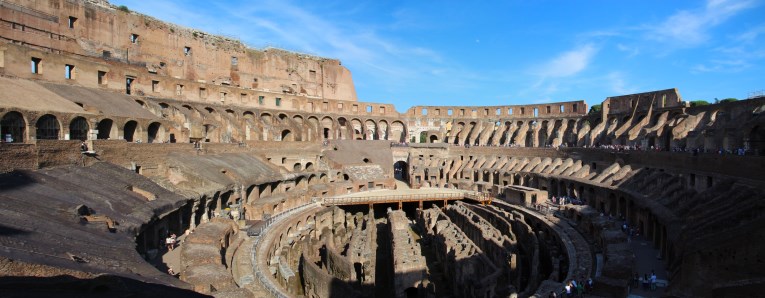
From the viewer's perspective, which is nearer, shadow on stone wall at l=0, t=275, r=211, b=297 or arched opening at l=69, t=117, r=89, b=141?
shadow on stone wall at l=0, t=275, r=211, b=297

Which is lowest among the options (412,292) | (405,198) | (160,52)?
(412,292)

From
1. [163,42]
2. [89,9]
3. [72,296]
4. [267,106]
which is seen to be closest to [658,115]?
[267,106]

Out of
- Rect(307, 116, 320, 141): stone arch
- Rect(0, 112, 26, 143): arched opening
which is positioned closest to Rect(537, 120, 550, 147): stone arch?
Rect(307, 116, 320, 141): stone arch

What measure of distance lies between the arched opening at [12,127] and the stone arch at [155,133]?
987 centimetres

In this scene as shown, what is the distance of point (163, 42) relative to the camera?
130 feet

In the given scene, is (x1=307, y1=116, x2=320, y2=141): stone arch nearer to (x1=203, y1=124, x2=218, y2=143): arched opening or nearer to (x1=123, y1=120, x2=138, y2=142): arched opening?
(x1=203, y1=124, x2=218, y2=143): arched opening

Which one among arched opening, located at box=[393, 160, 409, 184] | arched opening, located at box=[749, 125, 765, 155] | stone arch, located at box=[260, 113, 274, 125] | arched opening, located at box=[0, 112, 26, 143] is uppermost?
stone arch, located at box=[260, 113, 274, 125]

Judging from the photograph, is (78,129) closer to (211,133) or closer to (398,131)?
(211,133)

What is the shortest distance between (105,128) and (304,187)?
13.9 m

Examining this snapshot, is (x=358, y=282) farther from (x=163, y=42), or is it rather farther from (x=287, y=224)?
(x=163, y=42)

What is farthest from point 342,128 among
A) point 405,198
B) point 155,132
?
point 155,132

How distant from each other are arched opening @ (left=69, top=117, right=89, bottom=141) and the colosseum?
0.08m

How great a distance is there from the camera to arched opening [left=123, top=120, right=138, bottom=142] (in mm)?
27212

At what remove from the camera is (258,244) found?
64.3 ft
